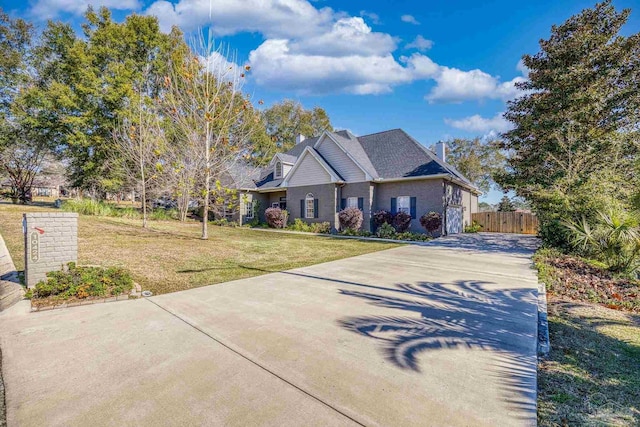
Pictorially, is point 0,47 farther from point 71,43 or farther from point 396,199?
point 396,199

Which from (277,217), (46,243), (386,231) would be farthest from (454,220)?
(46,243)

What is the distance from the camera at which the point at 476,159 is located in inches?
1367

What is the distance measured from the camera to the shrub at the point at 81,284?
4.94 m

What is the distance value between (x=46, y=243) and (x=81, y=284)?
1.14 m

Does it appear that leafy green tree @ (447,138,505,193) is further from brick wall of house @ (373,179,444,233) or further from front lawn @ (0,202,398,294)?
front lawn @ (0,202,398,294)

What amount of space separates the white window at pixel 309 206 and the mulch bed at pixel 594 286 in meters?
14.7

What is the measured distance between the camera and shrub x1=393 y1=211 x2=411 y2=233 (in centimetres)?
1770

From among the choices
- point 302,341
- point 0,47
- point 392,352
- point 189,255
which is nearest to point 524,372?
point 392,352

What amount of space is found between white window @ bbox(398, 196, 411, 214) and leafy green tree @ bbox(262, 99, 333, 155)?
2144 centimetres

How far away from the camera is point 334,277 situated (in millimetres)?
7086

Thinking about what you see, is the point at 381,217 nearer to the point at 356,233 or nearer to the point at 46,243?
the point at 356,233

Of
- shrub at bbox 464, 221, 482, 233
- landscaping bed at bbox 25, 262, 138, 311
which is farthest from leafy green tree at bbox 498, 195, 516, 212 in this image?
landscaping bed at bbox 25, 262, 138, 311

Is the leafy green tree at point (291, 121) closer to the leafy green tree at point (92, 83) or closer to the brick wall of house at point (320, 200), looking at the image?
the leafy green tree at point (92, 83)

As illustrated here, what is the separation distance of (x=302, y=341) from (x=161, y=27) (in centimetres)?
3073
